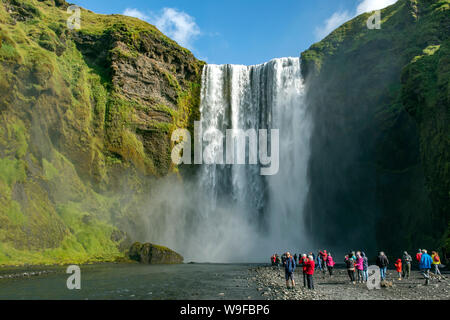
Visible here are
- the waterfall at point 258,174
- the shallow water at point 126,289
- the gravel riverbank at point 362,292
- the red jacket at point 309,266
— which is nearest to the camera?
the gravel riverbank at point 362,292

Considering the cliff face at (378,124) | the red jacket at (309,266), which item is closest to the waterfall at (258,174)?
the cliff face at (378,124)

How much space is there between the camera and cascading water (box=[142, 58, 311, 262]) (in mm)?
52562

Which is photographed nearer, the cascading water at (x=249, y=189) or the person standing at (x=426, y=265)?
the person standing at (x=426, y=265)

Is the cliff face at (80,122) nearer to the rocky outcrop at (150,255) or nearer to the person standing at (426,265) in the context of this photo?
the rocky outcrop at (150,255)

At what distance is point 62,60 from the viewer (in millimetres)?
50250

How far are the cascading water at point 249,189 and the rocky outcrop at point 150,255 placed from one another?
25.7 feet

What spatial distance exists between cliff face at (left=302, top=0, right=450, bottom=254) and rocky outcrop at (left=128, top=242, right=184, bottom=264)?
2325 centimetres

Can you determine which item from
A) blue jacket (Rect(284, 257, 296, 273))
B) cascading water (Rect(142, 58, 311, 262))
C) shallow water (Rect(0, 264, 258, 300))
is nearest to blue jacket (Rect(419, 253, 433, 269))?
blue jacket (Rect(284, 257, 296, 273))

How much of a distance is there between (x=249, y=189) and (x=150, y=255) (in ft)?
71.5

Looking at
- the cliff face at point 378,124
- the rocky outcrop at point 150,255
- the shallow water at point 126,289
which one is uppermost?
the cliff face at point 378,124

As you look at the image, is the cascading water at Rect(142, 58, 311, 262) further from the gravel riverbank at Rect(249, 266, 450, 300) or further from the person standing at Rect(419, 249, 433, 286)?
the person standing at Rect(419, 249, 433, 286)

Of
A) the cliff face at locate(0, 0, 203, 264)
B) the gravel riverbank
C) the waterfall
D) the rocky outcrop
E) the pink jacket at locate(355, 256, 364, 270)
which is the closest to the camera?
the gravel riverbank

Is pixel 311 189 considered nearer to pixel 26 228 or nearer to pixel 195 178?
pixel 195 178

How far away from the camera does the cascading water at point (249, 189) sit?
52562 millimetres
